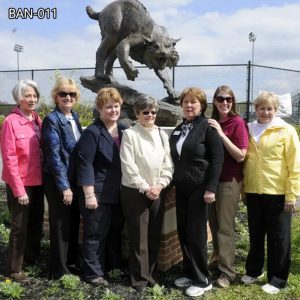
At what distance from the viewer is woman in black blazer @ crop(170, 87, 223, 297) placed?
3174 millimetres

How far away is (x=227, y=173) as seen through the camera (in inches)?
133

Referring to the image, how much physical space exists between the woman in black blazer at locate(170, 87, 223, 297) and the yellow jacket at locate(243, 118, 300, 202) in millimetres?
391

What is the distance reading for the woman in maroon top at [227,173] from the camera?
10.8ft

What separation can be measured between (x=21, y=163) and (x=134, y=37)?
11.1 ft

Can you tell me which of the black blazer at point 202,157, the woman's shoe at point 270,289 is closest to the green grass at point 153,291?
the woman's shoe at point 270,289

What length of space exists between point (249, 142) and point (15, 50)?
935 inches

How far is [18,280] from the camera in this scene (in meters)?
3.52

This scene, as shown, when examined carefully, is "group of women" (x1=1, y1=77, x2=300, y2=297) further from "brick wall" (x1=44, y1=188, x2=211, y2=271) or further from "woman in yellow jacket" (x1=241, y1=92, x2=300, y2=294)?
"brick wall" (x1=44, y1=188, x2=211, y2=271)

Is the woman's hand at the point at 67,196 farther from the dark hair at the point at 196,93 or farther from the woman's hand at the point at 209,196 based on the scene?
the dark hair at the point at 196,93

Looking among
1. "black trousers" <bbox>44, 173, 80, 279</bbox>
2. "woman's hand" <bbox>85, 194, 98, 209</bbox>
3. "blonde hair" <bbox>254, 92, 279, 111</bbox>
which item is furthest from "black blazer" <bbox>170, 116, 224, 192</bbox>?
"black trousers" <bbox>44, 173, 80, 279</bbox>

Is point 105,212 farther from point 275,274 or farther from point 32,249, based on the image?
point 275,274

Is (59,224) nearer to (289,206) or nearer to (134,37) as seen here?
(289,206)

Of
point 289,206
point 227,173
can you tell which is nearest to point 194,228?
point 227,173

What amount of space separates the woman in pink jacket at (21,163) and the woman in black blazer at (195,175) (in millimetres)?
1217
